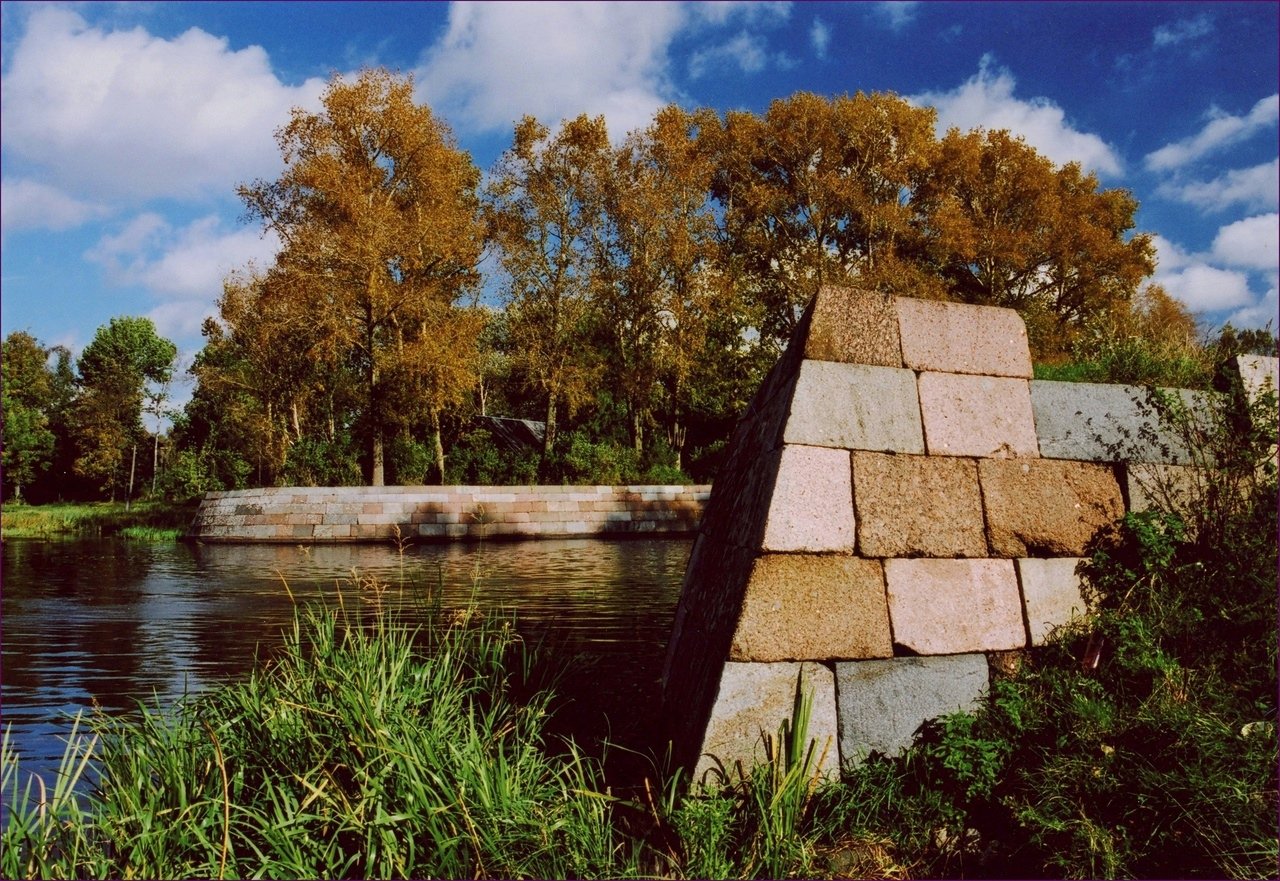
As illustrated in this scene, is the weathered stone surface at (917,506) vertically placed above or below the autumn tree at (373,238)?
below

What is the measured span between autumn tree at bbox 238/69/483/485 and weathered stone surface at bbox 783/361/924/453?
871 inches

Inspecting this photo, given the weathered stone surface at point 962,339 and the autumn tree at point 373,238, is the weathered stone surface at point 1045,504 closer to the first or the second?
the weathered stone surface at point 962,339

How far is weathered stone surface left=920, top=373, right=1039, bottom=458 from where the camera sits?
501cm

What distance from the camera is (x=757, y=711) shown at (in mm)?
4332

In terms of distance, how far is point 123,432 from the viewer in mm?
45031

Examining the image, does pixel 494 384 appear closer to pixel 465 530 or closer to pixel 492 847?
pixel 465 530

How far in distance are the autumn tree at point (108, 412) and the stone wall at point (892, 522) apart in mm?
46911

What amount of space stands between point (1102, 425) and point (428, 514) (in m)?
20.0

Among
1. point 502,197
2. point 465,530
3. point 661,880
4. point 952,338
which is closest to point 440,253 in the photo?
→ point 502,197

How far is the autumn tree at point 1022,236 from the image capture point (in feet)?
121

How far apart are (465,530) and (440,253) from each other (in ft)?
30.2

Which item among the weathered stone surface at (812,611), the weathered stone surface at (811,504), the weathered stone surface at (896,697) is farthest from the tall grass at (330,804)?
the weathered stone surface at (811,504)

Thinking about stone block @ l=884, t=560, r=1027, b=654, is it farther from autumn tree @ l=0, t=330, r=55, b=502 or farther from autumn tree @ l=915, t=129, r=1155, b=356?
autumn tree @ l=0, t=330, r=55, b=502

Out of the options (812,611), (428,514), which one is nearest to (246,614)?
(812,611)
